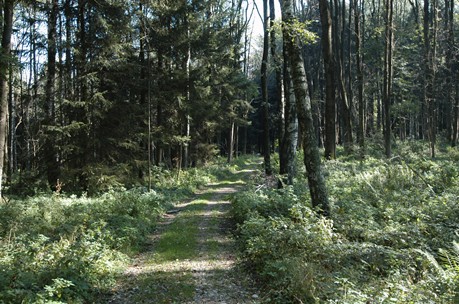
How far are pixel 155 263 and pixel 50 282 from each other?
2.80 m

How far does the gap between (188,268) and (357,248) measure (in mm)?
3611

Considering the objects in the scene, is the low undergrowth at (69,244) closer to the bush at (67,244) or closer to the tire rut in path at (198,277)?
the bush at (67,244)

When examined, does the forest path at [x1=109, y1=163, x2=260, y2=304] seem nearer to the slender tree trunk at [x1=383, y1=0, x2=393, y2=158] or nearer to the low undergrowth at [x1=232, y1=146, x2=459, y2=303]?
the low undergrowth at [x1=232, y1=146, x2=459, y2=303]

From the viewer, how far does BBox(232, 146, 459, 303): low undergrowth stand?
16.7 ft

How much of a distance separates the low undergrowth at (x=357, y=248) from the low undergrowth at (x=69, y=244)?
3113mm

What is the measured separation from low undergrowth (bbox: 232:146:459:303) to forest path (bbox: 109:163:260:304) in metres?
0.57

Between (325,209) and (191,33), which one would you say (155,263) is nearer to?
(325,209)

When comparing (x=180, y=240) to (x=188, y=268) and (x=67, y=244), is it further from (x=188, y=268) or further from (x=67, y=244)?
(x=67, y=244)

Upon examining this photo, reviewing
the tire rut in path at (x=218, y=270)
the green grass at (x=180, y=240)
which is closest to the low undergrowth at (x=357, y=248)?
the tire rut in path at (x=218, y=270)

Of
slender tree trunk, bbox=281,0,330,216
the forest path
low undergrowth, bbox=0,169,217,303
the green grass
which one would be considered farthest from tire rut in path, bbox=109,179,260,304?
slender tree trunk, bbox=281,0,330,216

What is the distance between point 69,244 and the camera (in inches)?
291

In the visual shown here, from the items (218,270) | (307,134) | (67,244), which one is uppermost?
(307,134)

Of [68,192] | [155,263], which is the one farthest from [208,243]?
[68,192]

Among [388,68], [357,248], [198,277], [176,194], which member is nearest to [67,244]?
[198,277]
